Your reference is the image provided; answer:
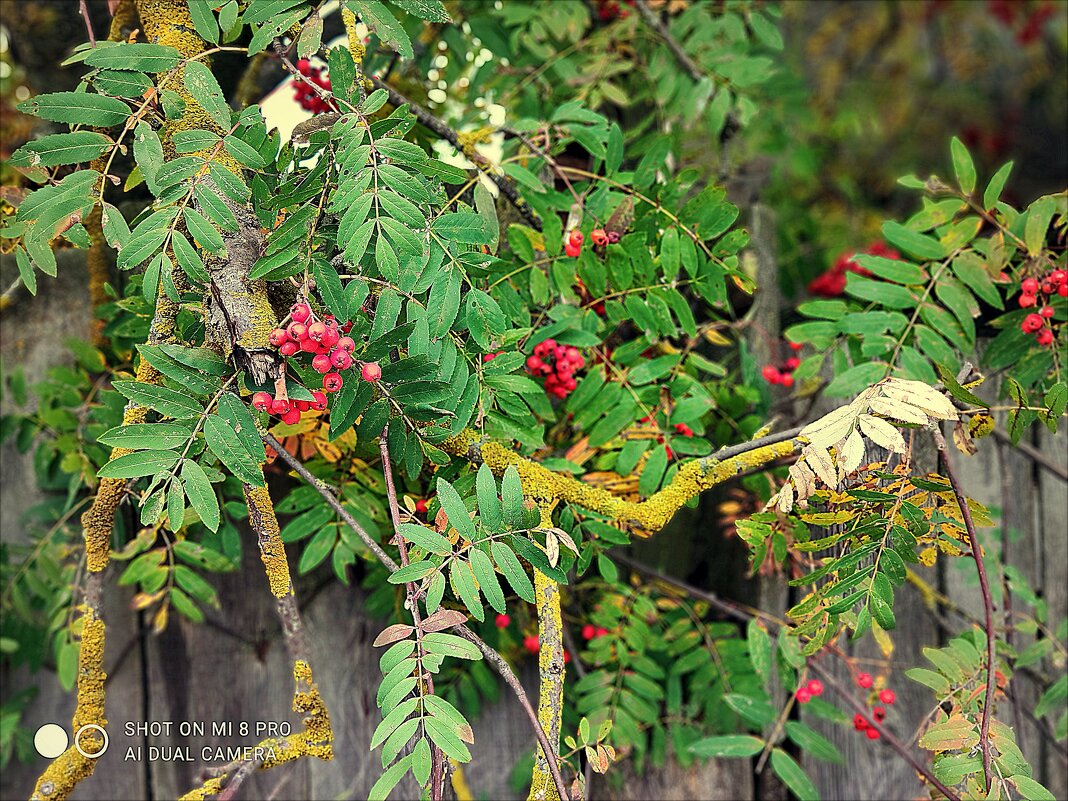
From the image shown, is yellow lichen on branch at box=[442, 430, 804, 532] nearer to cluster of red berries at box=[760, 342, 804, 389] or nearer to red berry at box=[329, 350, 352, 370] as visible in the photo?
red berry at box=[329, 350, 352, 370]

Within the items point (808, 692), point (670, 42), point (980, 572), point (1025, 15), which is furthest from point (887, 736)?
point (1025, 15)

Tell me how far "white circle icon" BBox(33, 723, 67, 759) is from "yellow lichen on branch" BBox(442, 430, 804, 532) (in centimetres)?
97

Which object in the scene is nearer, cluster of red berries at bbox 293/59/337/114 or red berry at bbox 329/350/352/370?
red berry at bbox 329/350/352/370

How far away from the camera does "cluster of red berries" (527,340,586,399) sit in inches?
51.2

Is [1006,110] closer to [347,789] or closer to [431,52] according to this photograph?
[431,52]

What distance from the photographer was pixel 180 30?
120 centimetres

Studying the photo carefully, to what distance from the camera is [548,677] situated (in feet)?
3.58

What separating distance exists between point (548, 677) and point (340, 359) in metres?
0.46

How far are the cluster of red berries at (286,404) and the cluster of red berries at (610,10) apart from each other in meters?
1.19

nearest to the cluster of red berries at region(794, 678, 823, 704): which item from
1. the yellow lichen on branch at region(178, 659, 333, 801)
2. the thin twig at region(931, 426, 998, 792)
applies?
the thin twig at region(931, 426, 998, 792)

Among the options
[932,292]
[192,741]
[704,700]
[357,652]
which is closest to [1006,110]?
[932,292]

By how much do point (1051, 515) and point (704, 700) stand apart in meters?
0.80

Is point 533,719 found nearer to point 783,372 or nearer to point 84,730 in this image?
point 84,730

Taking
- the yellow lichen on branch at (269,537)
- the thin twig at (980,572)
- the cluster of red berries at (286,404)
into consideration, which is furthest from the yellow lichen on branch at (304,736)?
the thin twig at (980,572)
